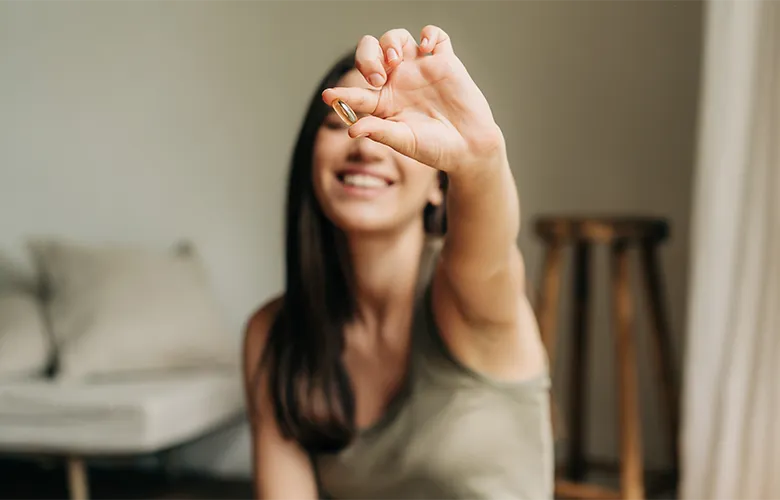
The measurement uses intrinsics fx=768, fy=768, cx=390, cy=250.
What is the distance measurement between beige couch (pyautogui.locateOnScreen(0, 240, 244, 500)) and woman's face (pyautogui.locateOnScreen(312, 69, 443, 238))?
900 mm

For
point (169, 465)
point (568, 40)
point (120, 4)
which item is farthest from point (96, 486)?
point (568, 40)

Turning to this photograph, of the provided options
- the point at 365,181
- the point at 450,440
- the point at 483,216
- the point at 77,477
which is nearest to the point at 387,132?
the point at 483,216

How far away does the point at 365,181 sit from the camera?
2.44ft

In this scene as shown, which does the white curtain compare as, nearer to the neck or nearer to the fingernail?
the neck

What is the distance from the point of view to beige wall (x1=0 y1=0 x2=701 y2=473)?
68.5 inches

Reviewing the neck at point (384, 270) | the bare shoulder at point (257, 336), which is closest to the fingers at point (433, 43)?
the neck at point (384, 270)

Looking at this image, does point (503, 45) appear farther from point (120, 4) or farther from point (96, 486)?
point (96, 486)

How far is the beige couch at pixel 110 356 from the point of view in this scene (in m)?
1.51

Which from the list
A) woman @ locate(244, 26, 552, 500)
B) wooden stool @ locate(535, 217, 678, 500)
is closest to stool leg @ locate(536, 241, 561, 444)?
wooden stool @ locate(535, 217, 678, 500)

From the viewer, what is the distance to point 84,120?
215 cm

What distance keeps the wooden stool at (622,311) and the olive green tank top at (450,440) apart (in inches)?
22.7

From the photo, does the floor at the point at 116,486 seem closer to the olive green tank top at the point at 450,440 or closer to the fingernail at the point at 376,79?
the olive green tank top at the point at 450,440

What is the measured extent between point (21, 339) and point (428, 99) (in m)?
1.56

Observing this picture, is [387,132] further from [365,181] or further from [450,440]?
[450,440]
